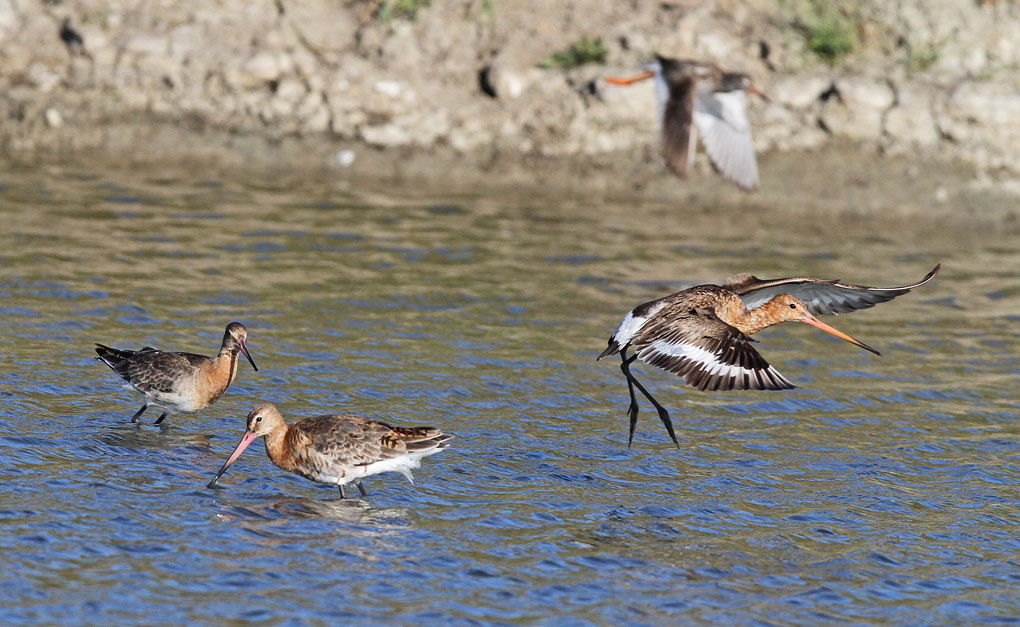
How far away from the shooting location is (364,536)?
7680 millimetres

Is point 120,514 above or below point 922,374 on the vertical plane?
below

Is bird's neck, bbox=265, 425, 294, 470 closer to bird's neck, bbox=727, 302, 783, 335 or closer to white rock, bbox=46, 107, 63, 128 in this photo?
bird's neck, bbox=727, 302, 783, 335

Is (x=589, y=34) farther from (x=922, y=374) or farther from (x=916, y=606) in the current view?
(x=916, y=606)

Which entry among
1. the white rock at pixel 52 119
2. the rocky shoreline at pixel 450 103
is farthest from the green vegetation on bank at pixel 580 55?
the white rock at pixel 52 119

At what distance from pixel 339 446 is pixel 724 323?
2647 mm

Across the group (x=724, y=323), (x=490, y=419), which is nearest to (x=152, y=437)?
(x=490, y=419)

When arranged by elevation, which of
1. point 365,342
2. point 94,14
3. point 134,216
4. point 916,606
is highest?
point 94,14

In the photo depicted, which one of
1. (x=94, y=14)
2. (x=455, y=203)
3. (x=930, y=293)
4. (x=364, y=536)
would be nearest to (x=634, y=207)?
(x=455, y=203)

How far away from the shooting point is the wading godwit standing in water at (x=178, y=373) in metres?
9.23

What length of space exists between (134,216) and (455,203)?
347 cm

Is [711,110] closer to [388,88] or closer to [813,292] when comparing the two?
[813,292]

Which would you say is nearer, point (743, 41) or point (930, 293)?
point (930, 293)

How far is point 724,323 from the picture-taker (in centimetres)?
880

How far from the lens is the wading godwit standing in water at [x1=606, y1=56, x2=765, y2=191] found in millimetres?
11828
